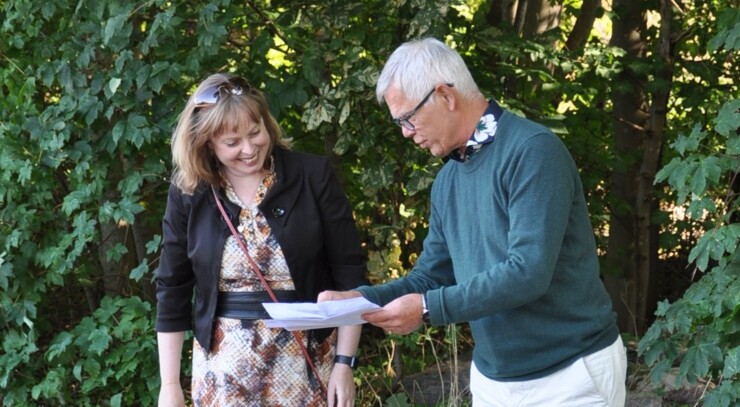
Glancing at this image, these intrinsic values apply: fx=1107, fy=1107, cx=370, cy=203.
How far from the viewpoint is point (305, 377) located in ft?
11.4

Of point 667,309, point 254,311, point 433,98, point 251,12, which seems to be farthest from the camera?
point 251,12

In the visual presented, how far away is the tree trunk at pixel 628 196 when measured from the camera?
7.01 m

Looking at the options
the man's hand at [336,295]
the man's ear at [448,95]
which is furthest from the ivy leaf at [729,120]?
the man's hand at [336,295]

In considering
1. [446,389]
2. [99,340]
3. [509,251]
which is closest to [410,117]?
[509,251]

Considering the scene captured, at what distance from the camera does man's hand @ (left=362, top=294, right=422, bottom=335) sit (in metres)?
2.69

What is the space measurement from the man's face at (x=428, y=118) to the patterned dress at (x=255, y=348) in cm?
77

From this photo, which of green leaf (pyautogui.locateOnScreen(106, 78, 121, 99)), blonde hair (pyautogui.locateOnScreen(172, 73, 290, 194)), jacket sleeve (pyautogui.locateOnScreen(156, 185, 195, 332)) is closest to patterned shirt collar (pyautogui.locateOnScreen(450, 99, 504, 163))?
blonde hair (pyautogui.locateOnScreen(172, 73, 290, 194))

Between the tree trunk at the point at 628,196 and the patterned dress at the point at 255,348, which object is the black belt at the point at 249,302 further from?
the tree trunk at the point at 628,196

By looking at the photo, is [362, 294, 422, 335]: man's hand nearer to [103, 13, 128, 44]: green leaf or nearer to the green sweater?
the green sweater

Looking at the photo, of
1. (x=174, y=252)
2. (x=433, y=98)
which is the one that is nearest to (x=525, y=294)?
(x=433, y=98)

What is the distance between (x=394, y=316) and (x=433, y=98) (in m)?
0.55

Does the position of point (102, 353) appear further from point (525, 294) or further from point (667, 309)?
point (525, 294)

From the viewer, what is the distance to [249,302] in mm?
3426

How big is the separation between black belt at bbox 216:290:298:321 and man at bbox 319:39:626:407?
535 millimetres
